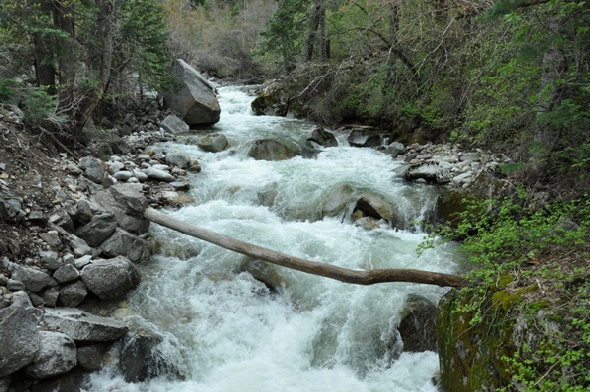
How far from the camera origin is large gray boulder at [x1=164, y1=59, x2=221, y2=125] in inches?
521

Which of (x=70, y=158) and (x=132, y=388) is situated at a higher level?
(x=70, y=158)

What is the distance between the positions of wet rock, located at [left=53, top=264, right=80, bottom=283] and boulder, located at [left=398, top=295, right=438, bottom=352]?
4451 millimetres

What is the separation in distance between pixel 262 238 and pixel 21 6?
5960 mm

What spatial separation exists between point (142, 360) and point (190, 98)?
10041 mm

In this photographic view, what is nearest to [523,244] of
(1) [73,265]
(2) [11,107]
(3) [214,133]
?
(1) [73,265]

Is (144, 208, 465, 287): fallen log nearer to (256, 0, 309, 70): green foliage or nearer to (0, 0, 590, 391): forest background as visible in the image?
(0, 0, 590, 391): forest background

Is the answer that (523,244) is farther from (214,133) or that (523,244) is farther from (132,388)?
(214,133)

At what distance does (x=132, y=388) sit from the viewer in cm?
469

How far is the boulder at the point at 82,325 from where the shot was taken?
466 cm

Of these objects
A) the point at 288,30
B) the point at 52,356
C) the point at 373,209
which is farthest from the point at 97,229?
the point at 288,30

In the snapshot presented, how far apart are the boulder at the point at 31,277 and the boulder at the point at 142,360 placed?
1.24 m

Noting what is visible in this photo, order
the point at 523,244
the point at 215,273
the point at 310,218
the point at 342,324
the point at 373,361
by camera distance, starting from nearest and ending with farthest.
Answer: the point at 523,244, the point at 373,361, the point at 342,324, the point at 215,273, the point at 310,218

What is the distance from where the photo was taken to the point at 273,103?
1594cm

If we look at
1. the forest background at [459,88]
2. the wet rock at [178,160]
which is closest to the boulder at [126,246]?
the forest background at [459,88]
